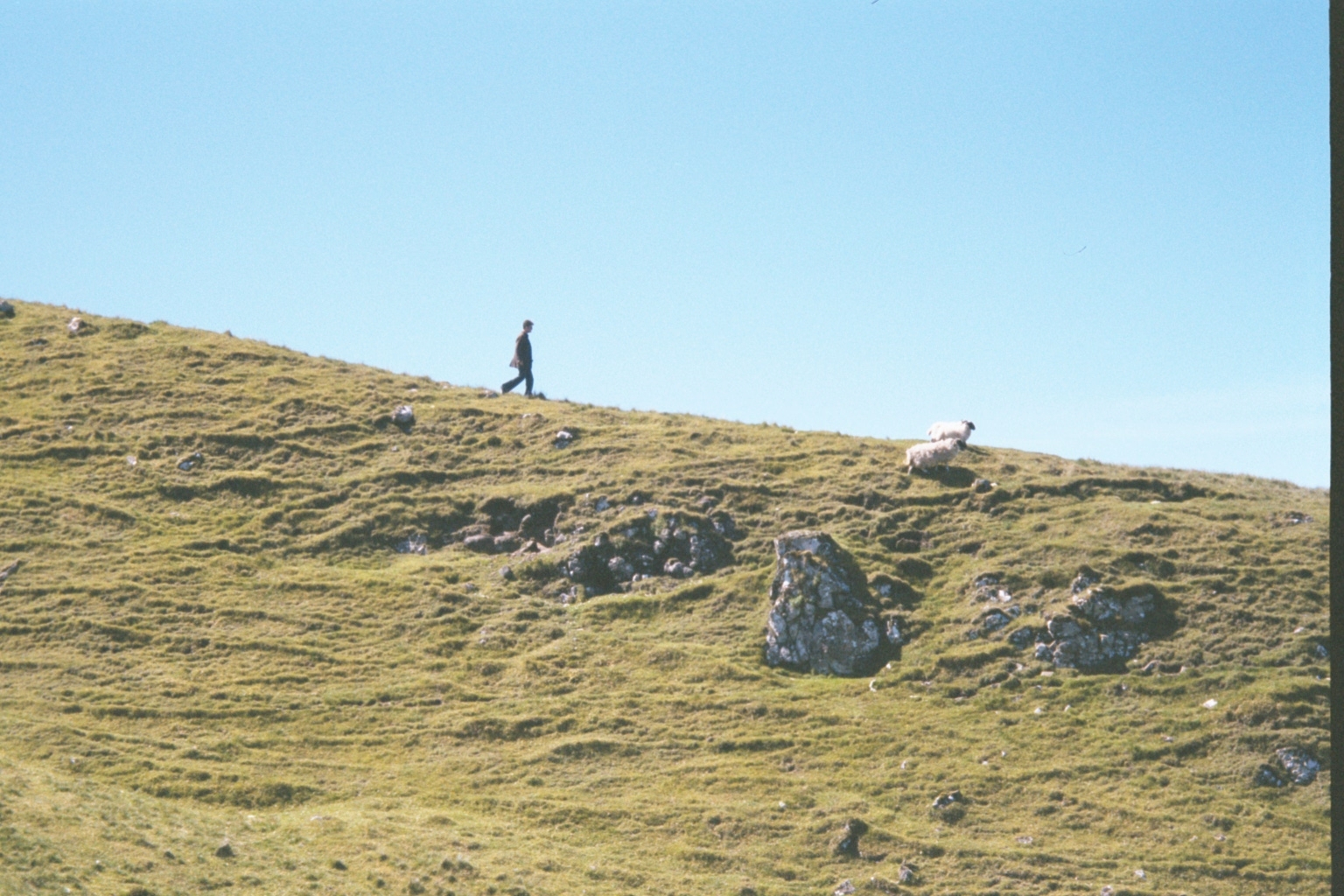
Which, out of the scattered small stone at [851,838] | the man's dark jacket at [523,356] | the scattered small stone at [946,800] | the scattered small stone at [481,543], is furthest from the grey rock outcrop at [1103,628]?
the man's dark jacket at [523,356]

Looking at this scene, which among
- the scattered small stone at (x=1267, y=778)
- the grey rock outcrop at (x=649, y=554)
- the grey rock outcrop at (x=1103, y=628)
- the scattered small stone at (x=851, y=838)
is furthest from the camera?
the grey rock outcrop at (x=649, y=554)

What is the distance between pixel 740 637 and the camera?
39.1m

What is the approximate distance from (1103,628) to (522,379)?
29863mm

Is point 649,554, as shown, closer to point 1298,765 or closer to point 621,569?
point 621,569

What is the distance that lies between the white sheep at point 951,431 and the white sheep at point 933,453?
0.91 feet

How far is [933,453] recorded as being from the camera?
46.1 m

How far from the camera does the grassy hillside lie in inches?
1091

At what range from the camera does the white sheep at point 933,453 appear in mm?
45987

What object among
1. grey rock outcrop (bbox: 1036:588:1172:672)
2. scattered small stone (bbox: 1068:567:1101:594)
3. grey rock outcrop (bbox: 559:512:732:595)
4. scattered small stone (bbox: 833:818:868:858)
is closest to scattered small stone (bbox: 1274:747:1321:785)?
grey rock outcrop (bbox: 1036:588:1172:672)

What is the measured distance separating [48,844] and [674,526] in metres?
24.0

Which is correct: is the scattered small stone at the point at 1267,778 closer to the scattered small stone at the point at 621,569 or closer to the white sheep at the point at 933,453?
the white sheep at the point at 933,453

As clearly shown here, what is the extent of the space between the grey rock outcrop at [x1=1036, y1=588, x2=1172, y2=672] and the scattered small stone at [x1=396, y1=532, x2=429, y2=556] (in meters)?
22.3

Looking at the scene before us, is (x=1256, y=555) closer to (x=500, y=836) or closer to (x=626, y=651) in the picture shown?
(x=626, y=651)

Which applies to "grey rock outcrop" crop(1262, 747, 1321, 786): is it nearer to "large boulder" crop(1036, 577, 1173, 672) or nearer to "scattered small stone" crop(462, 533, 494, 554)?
"large boulder" crop(1036, 577, 1173, 672)
